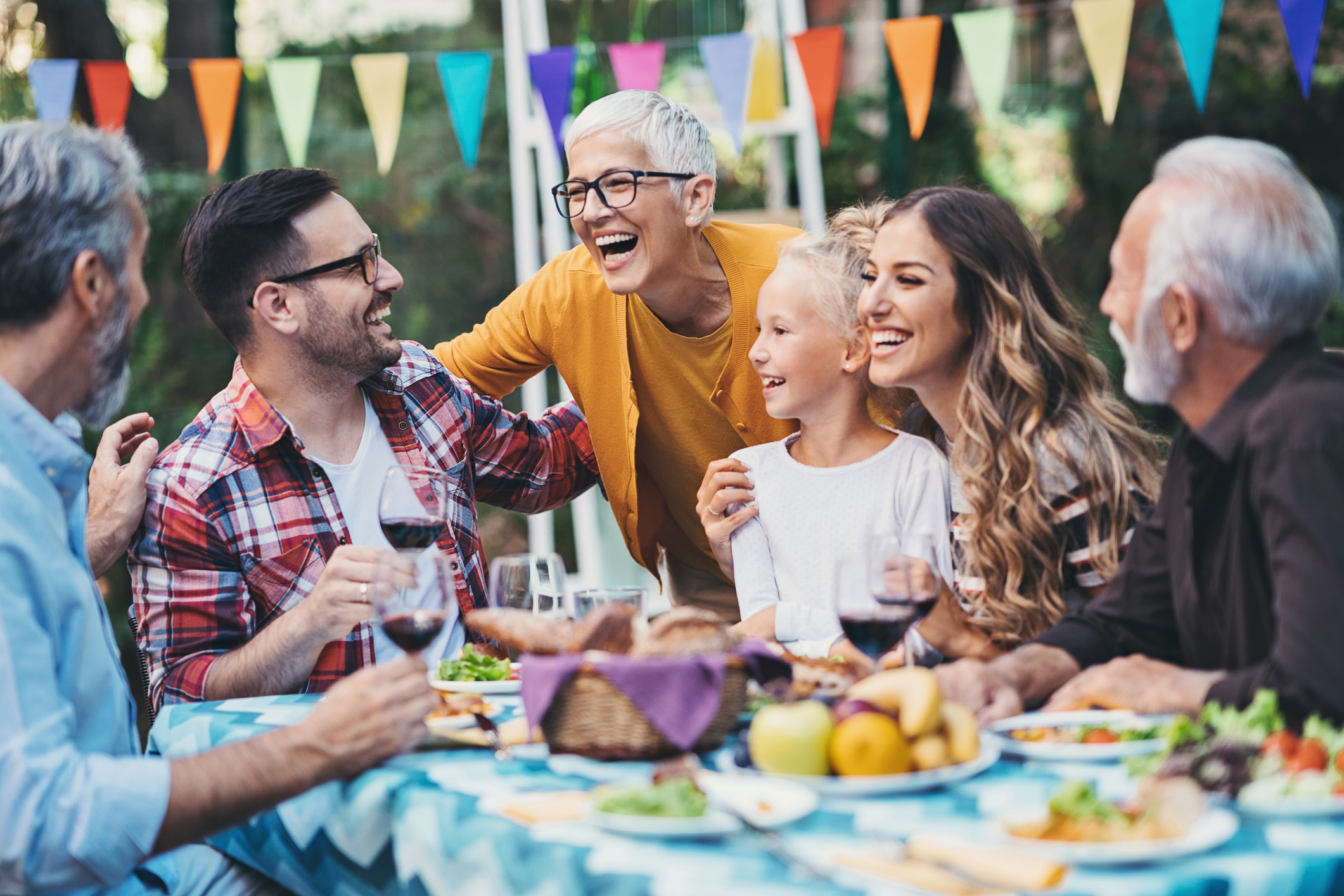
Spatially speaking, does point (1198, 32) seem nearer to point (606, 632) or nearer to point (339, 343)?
point (339, 343)

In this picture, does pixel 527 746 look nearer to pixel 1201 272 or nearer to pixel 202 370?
pixel 1201 272

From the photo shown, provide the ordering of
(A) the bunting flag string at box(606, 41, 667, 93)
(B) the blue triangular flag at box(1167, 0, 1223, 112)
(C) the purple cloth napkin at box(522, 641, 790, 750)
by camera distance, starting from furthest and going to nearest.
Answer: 1. (A) the bunting flag string at box(606, 41, 667, 93)
2. (B) the blue triangular flag at box(1167, 0, 1223, 112)
3. (C) the purple cloth napkin at box(522, 641, 790, 750)

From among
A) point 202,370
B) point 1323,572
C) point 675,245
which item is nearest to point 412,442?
point 675,245

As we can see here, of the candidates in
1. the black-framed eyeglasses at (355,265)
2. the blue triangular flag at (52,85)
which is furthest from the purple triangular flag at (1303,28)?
the blue triangular flag at (52,85)

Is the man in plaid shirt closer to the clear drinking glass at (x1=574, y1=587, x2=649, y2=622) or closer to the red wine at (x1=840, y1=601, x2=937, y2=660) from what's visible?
the clear drinking glass at (x1=574, y1=587, x2=649, y2=622)

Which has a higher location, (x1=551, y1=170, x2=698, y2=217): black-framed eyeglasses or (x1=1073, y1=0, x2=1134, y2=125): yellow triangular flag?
(x1=1073, y1=0, x2=1134, y2=125): yellow triangular flag

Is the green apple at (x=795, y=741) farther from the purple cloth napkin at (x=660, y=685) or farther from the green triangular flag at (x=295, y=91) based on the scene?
the green triangular flag at (x=295, y=91)

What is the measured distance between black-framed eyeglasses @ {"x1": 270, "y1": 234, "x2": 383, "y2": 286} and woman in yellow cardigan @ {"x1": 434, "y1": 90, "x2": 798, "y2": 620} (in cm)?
50

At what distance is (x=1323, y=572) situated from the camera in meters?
1.48

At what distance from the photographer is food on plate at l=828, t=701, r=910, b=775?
1.42 meters

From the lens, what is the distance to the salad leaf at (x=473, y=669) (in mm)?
2096

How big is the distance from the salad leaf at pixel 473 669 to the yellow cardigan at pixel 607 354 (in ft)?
3.88

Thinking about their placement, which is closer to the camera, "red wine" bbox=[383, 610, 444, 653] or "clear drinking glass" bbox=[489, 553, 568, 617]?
"red wine" bbox=[383, 610, 444, 653]

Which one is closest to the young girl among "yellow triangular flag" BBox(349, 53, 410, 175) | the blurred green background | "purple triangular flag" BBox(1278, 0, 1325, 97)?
"purple triangular flag" BBox(1278, 0, 1325, 97)
